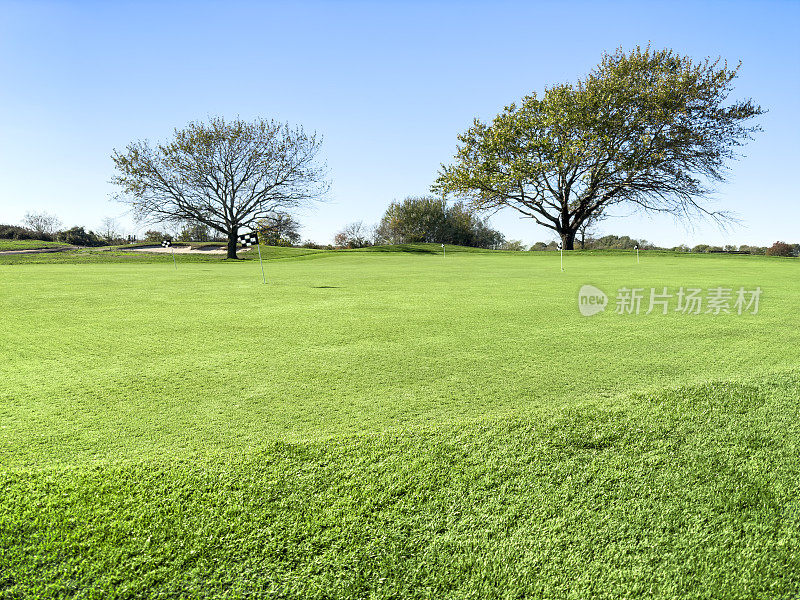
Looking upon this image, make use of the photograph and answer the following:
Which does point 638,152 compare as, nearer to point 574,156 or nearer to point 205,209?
point 574,156

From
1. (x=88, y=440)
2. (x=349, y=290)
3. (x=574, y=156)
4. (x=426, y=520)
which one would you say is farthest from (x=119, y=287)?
(x=574, y=156)

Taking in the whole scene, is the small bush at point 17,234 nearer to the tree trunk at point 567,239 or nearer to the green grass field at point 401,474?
the tree trunk at point 567,239

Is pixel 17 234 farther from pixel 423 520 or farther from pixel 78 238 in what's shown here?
pixel 423 520

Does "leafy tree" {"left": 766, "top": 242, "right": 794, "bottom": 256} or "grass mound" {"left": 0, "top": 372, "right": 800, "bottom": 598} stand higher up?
"leafy tree" {"left": 766, "top": 242, "right": 794, "bottom": 256}

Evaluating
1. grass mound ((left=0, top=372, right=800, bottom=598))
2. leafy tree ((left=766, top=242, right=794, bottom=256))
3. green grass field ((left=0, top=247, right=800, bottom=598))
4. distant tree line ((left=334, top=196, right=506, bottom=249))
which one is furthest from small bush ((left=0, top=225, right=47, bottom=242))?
leafy tree ((left=766, top=242, right=794, bottom=256))

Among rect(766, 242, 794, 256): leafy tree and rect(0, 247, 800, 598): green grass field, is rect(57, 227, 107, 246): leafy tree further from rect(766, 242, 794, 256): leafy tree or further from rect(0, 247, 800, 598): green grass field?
rect(766, 242, 794, 256): leafy tree

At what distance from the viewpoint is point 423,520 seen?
1748mm

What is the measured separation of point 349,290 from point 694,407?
226 inches

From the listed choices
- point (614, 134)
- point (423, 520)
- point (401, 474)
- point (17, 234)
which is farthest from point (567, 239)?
point (17, 234)

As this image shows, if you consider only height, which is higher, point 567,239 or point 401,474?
point 567,239

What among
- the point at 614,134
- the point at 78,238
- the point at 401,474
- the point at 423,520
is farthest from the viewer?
the point at 78,238

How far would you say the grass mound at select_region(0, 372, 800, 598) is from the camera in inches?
61.7

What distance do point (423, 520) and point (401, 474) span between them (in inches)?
9.2

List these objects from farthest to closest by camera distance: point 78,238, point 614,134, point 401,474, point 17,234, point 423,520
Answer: point 78,238 → point 17,234 → point 614,134 → point 401,474 → point 423,520
